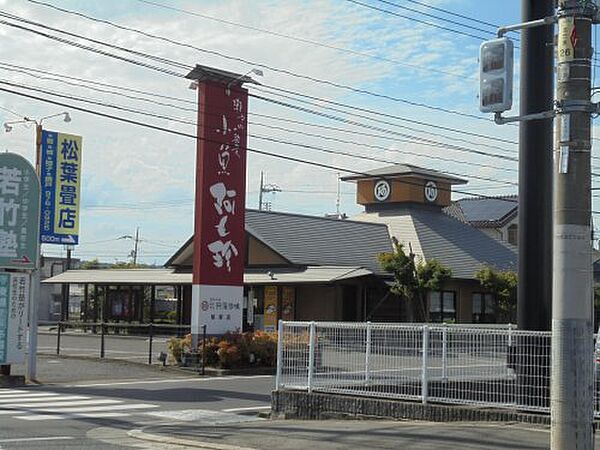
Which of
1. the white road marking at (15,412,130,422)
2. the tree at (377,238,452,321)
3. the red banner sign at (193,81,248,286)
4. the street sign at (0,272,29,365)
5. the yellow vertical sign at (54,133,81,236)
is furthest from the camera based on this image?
the tree at (377,238,452,321)

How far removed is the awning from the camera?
37.9 meters

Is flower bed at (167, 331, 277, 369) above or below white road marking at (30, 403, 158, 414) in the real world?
above

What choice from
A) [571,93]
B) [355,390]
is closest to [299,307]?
[355,390]

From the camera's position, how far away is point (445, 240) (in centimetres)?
4672

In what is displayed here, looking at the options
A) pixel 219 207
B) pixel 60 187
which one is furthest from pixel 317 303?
pixel 60 187

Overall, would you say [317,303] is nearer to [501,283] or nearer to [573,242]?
[501,283]

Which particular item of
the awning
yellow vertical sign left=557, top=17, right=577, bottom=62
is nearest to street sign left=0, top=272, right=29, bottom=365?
the awning

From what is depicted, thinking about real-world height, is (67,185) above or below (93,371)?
above

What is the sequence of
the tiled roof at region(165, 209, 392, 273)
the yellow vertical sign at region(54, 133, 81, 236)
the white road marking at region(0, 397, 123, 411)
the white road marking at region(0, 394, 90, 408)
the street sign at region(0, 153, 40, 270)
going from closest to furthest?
1. the white road marking at region(0, 397, 123, 411)
2. the white road marking at region(0, 394, 90, 408)
3. the street sign at region(0, 153, 40, 270)
4. the yellow vertical sign at region(54, 133, 81, 236)
5. the tiled roof at region(165, 209, 392, 273)

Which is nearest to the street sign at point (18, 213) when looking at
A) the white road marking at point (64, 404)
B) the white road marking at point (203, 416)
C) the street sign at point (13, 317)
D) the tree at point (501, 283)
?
the street sign at point (13, 317)

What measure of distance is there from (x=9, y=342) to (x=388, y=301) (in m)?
23.7

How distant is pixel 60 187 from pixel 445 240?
1036 inches

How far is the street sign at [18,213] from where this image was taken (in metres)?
22.0

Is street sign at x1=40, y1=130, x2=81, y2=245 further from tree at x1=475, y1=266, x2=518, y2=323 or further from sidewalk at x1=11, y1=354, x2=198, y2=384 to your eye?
tree at x1=475, y1=266, x2=518, y2=323
